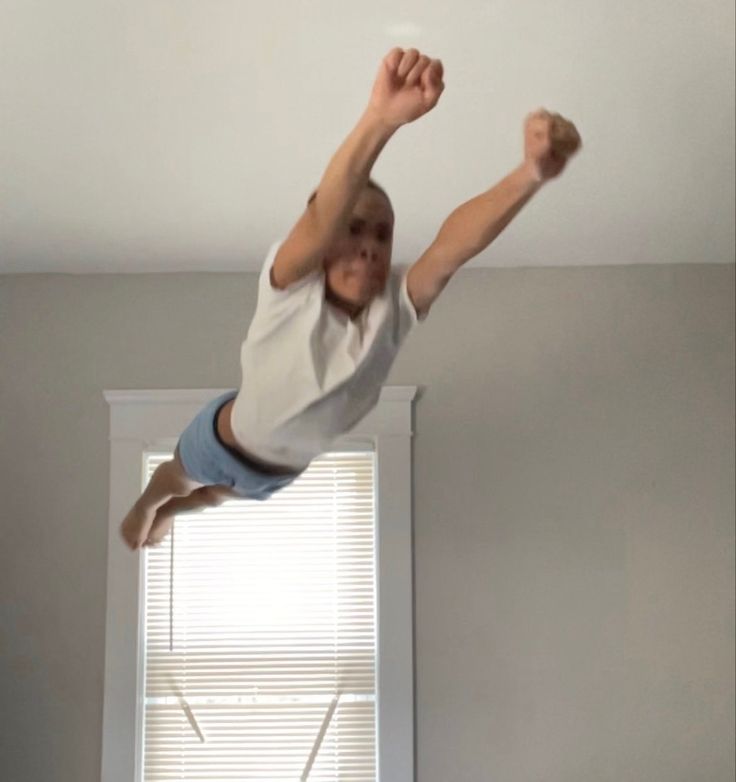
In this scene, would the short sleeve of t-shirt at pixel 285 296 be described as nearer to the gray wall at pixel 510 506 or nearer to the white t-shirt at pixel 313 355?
the white t-shirt at pixel 313 355

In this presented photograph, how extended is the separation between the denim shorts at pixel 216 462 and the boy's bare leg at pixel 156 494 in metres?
0.08

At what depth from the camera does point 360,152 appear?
1183 millimetres

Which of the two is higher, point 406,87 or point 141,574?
point 406,87

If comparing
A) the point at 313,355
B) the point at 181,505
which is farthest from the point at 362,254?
the point at 181,505

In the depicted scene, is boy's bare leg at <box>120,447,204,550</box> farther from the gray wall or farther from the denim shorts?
the gray wall

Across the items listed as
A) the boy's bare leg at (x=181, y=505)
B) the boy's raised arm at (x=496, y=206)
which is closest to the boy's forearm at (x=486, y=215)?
the boy's raised arm at (x=496, y=206)

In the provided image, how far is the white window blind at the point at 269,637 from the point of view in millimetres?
2750

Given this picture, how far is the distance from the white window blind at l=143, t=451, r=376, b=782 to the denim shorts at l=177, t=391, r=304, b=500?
1.11 meters

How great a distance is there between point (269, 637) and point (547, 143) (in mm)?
1925

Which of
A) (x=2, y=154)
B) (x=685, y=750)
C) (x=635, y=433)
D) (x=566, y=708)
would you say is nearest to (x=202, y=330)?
(x=2, y=154)

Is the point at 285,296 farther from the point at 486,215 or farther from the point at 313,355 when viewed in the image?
the point at 486,215

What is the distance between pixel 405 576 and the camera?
2.79 metres

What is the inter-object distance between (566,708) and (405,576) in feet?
1.72

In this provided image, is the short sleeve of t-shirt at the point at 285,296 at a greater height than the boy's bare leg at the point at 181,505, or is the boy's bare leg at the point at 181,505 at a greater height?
the short sleeve of t-shirt at the point at 285,296
